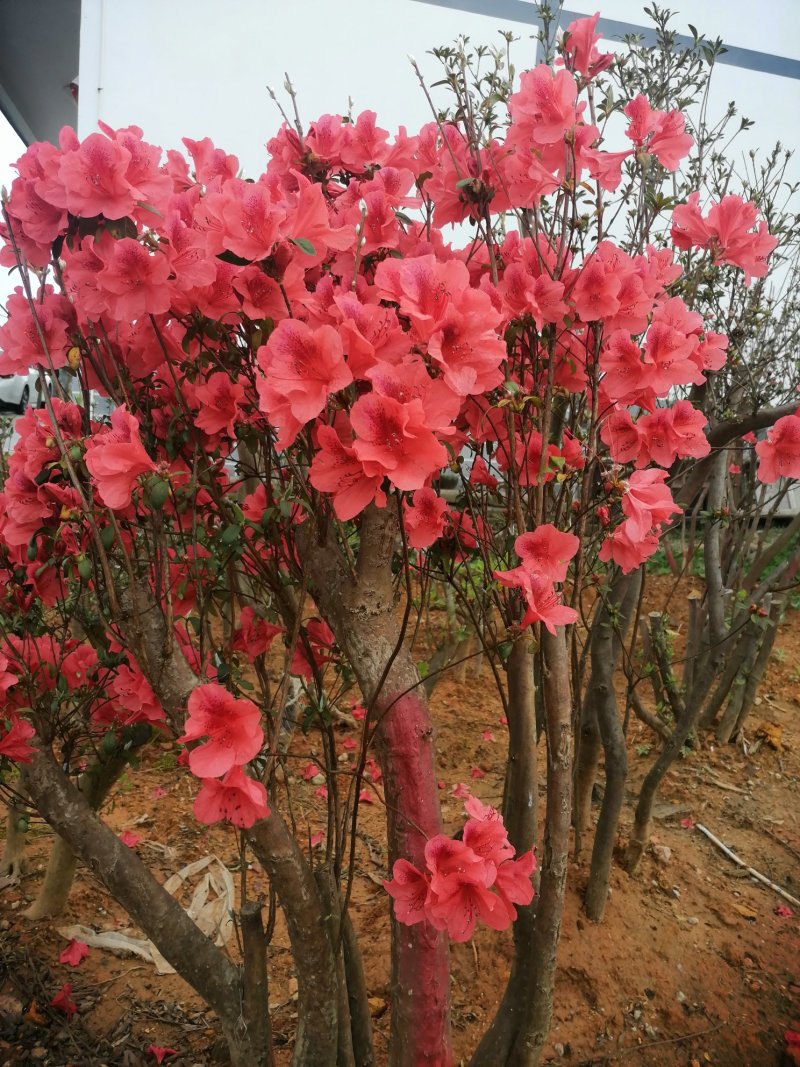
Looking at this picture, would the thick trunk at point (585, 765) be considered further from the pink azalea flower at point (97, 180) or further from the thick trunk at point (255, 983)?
the pink azalea flower at point (97, 180)

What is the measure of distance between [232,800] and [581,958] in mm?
1562

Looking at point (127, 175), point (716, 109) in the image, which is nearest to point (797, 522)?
point (127, 175)

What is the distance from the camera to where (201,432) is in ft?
4.41

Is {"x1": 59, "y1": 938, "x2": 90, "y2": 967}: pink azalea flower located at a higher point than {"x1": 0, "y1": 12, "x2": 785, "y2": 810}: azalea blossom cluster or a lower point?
lower

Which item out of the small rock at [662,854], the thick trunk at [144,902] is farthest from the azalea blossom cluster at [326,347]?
the small rock at [662,854]

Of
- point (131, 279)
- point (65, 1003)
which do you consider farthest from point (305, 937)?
point (131, 279)

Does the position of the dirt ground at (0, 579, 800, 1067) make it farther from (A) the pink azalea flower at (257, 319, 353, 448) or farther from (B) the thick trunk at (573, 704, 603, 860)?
(A) the pink azalea flower at (257, 319, 353, 448)

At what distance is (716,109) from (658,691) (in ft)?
15.5

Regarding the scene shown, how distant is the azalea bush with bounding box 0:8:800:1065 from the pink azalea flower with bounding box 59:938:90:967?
86 cm

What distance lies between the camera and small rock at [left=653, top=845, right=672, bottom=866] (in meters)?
2.69

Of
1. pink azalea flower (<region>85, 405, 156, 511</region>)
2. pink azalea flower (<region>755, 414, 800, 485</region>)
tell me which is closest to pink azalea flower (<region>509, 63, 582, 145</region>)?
pink azalea flower (<region>755, 414, 800, 485</region>)

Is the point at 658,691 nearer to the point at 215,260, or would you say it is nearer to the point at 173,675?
the point at 173,675

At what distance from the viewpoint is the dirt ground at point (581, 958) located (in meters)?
1.93

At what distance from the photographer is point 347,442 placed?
3.51 feet
